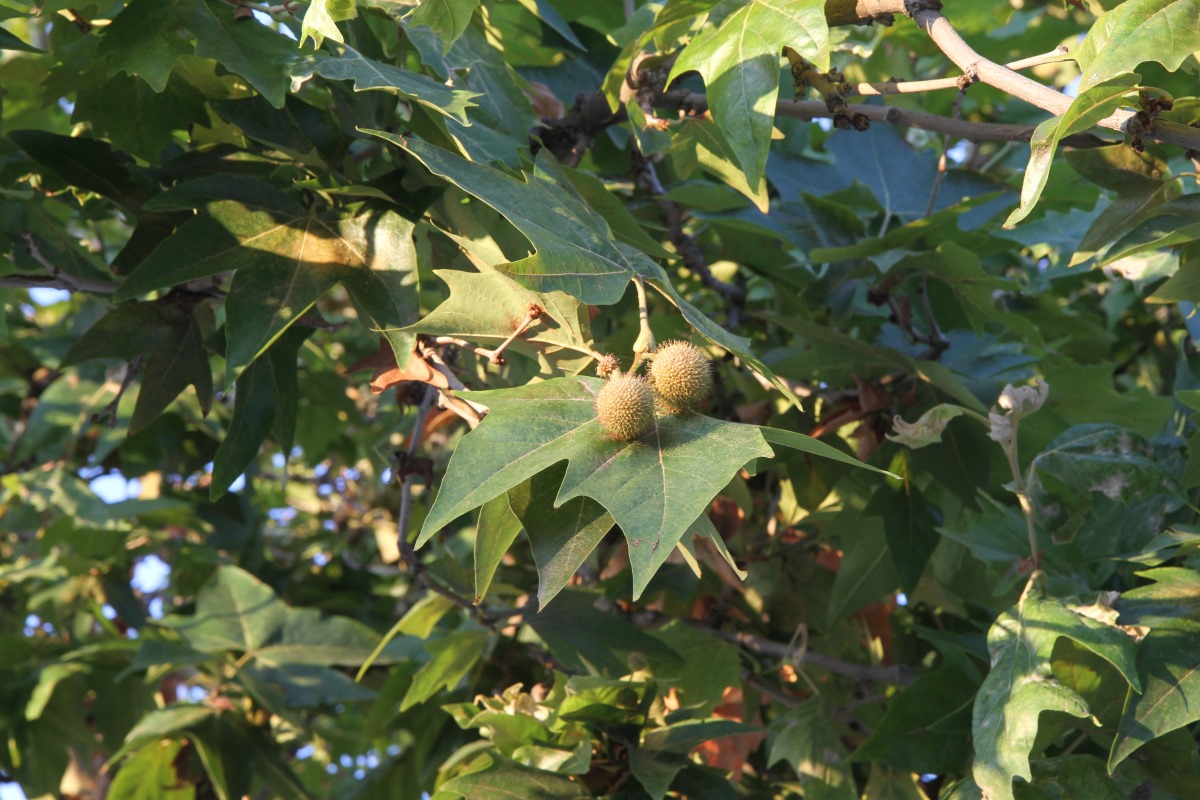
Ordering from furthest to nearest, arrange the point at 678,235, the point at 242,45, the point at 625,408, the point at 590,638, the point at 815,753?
the point at 678,235 < the point at 590,638 < the point at 815,753 < the point at 242,45 < the point at 625,408

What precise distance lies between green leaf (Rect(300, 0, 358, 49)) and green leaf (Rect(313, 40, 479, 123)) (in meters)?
0.05

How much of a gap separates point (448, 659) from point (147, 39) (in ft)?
Result: 3.87

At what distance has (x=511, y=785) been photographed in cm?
165

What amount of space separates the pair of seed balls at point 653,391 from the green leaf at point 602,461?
0.02 m

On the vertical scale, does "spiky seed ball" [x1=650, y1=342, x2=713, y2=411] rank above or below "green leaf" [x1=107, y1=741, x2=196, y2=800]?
above

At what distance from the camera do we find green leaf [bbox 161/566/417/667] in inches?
108

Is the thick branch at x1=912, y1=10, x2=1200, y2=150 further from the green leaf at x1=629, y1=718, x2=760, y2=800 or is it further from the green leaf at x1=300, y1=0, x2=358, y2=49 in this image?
the green leaf at x1=629, y1=718, x2=760, y2=800

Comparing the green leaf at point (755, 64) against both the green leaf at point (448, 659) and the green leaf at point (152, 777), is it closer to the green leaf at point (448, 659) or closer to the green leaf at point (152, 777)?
the green leaf at point (448, 659)

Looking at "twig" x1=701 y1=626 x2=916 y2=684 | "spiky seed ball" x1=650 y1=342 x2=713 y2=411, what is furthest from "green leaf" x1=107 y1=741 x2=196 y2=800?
"spiky seed ball" x1=650 y1=342 x2=713 y2=411

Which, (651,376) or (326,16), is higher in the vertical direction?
(326,16)

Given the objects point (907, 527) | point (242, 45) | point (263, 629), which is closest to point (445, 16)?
point (242, 45)

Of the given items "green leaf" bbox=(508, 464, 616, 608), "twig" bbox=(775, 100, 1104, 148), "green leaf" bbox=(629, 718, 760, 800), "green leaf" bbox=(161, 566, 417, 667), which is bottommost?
"green leaf" bbox=(161, 566, 417, 667)

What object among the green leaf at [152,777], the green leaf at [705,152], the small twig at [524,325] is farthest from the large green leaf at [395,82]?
the green leaf at [152,777]

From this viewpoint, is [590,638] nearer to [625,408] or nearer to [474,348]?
[474,348]
